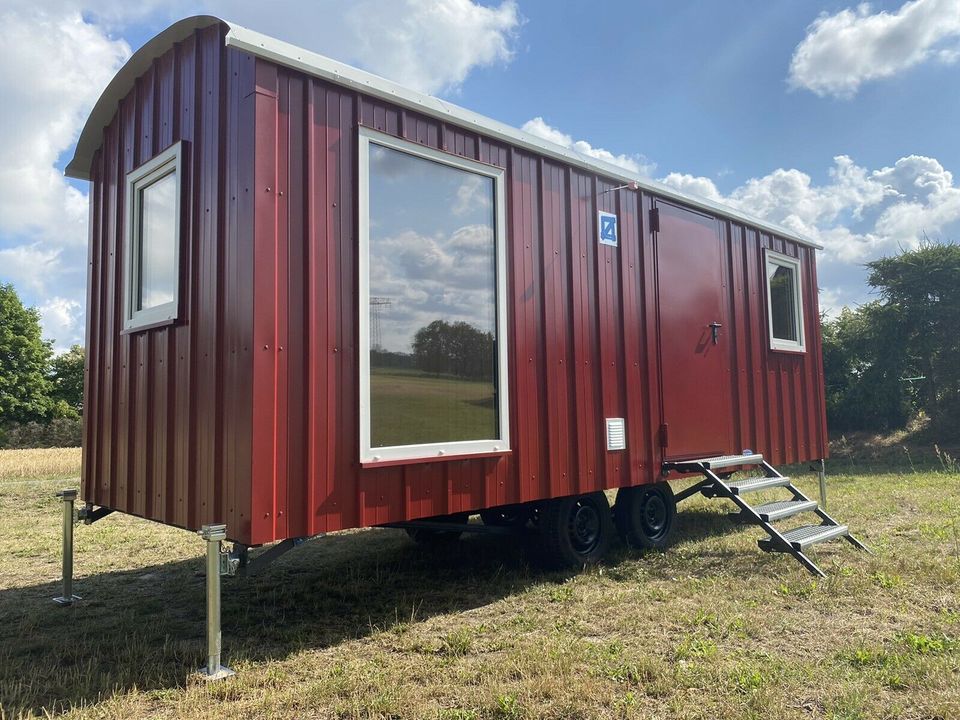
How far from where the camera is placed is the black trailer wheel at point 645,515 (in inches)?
224

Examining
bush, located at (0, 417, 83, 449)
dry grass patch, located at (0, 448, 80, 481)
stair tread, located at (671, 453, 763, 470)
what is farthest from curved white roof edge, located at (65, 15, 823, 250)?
bush, located at (0, 417, 83, 449)

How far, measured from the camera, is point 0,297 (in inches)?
1401

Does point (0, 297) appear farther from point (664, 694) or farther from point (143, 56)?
point (664, 694)

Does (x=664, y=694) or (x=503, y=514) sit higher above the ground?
(x=503, y=514)

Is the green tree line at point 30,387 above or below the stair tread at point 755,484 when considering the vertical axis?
above

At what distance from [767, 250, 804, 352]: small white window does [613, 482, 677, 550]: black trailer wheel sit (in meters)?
2.11

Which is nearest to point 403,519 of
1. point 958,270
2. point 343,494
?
point 343,494

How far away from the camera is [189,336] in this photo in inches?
146

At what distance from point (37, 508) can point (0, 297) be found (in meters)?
32.8

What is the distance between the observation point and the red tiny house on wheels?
3396 millimetres

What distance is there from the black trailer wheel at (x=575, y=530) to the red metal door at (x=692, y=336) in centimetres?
77

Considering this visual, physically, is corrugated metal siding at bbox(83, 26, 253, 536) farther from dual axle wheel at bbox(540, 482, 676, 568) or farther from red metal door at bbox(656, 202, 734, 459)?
red metal door at bbox(656, 202, 734, 459)

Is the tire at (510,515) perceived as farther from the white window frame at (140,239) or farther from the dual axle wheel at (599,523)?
the white window frame at (140,239)

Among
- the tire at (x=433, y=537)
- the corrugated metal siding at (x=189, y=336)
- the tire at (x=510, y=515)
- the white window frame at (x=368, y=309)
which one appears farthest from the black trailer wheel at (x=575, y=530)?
the corrugated metal siding at (x=189, y=336)
